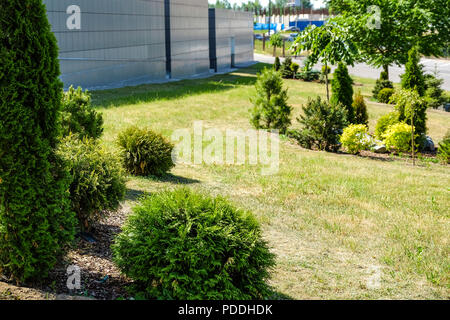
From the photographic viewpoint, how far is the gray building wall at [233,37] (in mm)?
47688

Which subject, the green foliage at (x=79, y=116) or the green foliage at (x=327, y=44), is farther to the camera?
the green foliage at (x=327, y=44)

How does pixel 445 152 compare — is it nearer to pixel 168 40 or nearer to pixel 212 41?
pixel 168 40

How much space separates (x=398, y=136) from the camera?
611 inches

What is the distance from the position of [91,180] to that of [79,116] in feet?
10.5

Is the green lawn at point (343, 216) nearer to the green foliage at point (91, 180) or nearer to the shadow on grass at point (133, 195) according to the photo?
the shadow on grass at point (133, 195)

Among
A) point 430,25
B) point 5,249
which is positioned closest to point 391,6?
point 430,25

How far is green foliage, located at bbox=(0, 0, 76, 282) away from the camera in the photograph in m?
4.25

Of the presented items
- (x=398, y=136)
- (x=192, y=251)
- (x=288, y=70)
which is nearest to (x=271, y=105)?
(x=398, y=136)

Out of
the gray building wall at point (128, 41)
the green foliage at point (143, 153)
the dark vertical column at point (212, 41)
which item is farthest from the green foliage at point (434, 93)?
the dark vertical column at point (212, 41)

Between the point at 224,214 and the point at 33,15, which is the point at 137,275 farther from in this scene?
the point at 33,15

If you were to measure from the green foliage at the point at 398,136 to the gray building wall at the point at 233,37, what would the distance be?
3299 cm

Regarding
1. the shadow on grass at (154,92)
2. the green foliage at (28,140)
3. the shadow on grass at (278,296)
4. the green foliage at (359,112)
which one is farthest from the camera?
the shadow on grass at (154,92)
